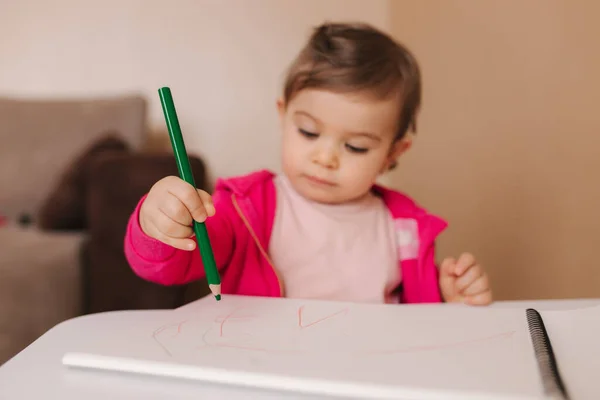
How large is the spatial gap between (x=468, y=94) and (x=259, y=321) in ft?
2.87

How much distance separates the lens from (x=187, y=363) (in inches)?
15.4

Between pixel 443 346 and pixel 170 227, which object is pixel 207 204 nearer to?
pixel 170 227

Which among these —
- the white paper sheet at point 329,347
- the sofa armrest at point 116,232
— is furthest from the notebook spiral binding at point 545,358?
the sofa armrest at point 116,232

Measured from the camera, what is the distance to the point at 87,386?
1.23 feet

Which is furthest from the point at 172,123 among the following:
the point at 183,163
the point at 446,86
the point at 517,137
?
the point at 446,86

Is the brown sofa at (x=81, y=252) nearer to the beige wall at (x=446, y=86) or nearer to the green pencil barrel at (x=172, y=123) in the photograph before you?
the beige wall at (x=446, y=86)

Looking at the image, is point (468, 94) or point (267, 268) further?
point (468, 94)

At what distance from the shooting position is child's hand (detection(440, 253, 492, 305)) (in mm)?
647

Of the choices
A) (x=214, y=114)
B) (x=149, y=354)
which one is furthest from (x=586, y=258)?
(x=214, y=114)

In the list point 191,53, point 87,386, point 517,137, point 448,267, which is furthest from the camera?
point 191,53

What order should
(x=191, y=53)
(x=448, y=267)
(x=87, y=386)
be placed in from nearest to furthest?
(x=87, y=386), (x=448, y=267), (x=191, y=53)

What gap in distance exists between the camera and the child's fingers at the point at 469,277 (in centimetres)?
68

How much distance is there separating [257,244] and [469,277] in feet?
0.90

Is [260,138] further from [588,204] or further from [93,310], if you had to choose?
[588,204]
